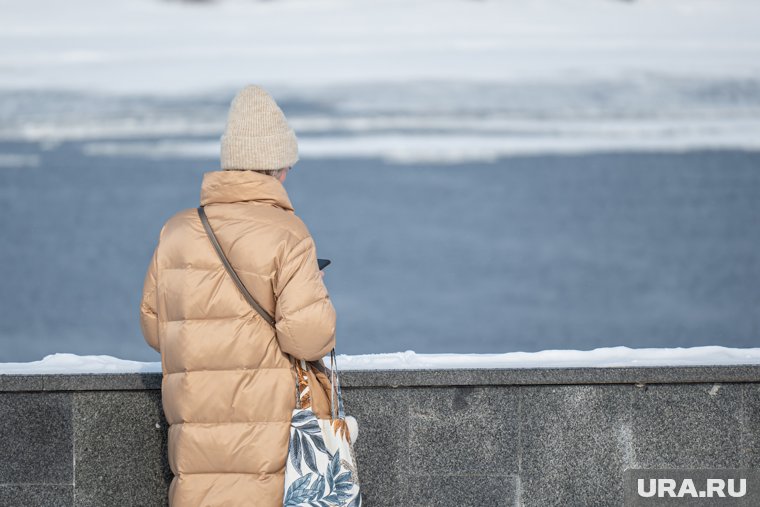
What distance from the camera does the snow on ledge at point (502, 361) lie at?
13.5ft

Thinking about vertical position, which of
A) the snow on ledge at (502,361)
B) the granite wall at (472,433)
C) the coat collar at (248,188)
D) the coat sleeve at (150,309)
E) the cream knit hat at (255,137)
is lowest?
the granite wall at (472,433)

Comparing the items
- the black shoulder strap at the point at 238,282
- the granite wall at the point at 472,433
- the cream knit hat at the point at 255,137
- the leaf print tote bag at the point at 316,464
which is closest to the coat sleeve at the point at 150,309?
the black shoulder strap at the point at 238,282

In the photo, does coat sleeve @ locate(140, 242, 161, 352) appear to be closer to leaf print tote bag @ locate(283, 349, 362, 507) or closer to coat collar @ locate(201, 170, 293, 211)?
coat collar @ locate(201, 170, 293, 211)

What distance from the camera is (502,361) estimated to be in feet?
13.8

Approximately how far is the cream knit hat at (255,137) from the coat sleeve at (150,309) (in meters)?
0.36

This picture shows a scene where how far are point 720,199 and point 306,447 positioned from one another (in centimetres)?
3480

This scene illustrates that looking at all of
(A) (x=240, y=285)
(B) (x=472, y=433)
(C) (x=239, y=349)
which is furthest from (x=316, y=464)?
(B) (x=472, y=433)

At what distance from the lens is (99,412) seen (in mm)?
4082

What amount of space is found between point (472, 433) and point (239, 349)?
49.6 inches

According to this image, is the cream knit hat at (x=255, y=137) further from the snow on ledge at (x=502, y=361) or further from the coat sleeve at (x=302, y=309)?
the snow on ledge at (x=502, y=361)

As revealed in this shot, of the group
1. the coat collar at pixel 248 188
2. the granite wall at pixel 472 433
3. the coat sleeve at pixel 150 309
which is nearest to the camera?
the coat collar at pixel 248 188

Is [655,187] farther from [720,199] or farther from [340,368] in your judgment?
[340,368]

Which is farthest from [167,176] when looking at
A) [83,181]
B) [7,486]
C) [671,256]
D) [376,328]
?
[7,486]

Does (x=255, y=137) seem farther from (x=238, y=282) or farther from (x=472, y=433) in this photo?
(x=472, y=433)
